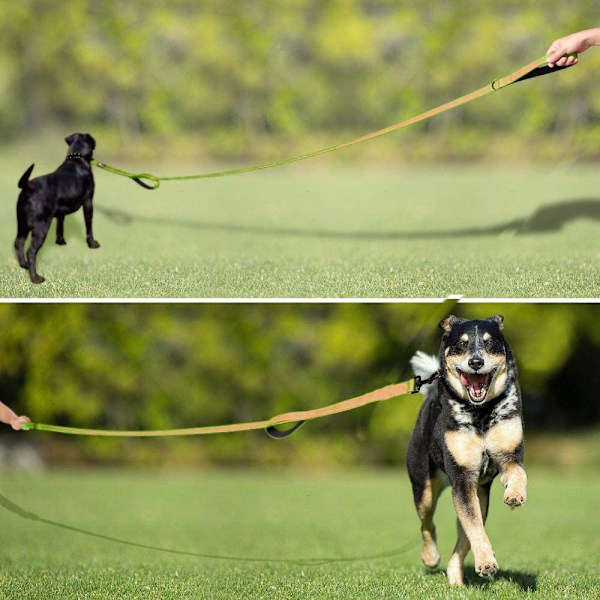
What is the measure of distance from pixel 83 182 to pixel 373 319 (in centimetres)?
375

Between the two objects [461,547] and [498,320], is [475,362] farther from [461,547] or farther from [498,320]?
[461,547]

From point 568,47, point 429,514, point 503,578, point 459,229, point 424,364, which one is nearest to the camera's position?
point 424,364

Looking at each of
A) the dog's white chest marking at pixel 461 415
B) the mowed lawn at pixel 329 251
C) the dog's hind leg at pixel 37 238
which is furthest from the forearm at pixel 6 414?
the dog's white chest marking at pixel 461 415

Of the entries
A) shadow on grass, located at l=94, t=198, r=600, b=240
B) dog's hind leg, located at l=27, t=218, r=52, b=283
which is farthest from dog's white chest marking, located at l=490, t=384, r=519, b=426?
shadow on grass, located at l=94, t=198, r=600, b=240

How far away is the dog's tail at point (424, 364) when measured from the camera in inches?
219

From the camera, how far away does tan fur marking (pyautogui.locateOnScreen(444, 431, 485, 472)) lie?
204 inches

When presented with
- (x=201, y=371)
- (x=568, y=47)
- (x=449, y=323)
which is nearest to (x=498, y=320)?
(x=449, y=323)

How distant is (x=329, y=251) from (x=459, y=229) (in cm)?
256

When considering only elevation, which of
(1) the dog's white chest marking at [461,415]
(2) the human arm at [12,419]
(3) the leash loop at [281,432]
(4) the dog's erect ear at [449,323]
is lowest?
(3) the leash loop at [281,432]

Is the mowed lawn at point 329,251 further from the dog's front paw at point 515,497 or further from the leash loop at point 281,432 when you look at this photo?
the dog's front paw at point 515,497

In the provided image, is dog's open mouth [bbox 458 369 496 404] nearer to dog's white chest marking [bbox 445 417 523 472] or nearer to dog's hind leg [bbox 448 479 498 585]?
dog's white chest marking [bbox 445 417 523 472]

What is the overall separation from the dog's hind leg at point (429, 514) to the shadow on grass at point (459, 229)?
4.66 m

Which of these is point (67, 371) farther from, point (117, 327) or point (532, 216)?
point (532, 216)

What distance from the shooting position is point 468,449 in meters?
5.20
